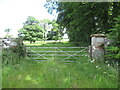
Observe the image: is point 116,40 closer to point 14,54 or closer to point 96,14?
point 96,14

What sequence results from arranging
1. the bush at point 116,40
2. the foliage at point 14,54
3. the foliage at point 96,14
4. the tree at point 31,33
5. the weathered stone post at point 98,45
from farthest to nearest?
the tree at point 31,33, the foliage at point 96,14, the weathered stone post at point 98,45, the foliage at point 14,54, the bush at point 116,40

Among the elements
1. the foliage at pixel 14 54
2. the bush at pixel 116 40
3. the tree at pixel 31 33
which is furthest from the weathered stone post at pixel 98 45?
the tree at pixel 31 33

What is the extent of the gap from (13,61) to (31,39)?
1593 centimetres

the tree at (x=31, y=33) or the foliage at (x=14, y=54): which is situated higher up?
the tree at (x=31, y=33)

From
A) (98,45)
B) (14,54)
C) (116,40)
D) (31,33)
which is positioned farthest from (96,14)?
(31,33)

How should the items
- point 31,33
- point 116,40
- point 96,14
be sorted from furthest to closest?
1. point 31,33
2. point 96,14
3. point 116,40

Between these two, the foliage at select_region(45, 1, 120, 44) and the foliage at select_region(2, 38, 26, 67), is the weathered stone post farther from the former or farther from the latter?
the foliage at select_region(2, 38, 26, 67)

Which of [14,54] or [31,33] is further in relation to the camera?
[31,33]

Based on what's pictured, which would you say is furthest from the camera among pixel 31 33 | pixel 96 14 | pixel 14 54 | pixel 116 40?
pixel 31 33

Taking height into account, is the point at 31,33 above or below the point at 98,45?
above

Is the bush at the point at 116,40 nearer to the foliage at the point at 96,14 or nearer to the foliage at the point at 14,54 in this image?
the foliage at the point at 96,14

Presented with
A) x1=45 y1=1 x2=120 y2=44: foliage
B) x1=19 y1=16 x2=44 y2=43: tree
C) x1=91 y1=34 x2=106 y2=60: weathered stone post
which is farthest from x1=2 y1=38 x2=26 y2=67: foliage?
x1=19 y1=16 x2=44 y2=43: tree

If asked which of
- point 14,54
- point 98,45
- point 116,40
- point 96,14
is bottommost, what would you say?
point 14,54

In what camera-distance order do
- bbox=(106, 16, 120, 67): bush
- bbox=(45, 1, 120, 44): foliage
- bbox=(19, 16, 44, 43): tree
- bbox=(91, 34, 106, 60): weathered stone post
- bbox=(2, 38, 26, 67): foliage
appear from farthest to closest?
bbox=(19, 16, 44, 43): tree → bbox=(45, 1, 120, 44): foliage → bbox=(91, 34, 106, 60): weathered stone post → bbox=(2, 38, 26, 67): foliage → bbox=(106, 16, 120, 67): bush
